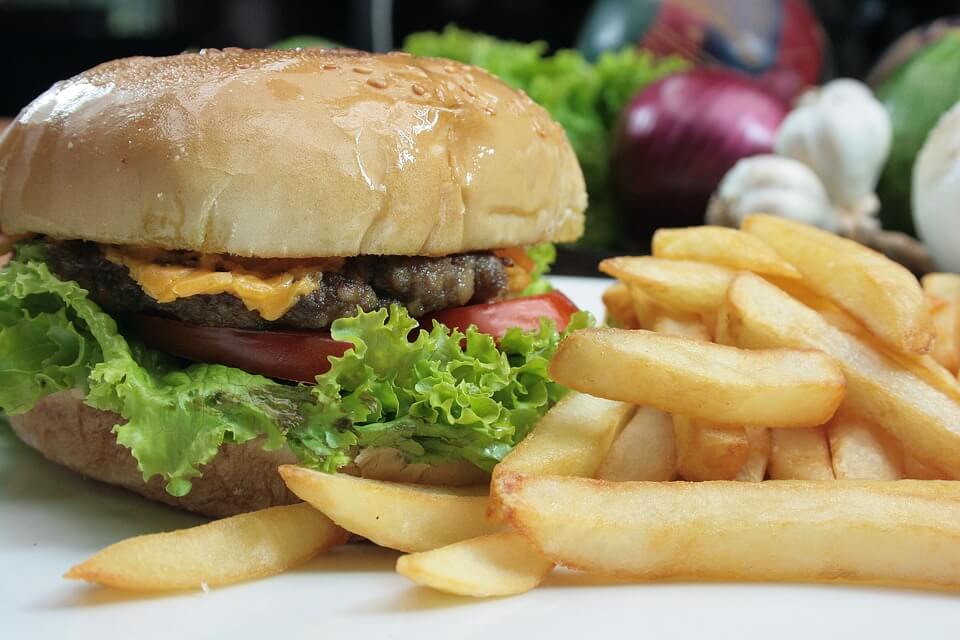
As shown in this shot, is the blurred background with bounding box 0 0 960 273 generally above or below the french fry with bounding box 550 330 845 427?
below

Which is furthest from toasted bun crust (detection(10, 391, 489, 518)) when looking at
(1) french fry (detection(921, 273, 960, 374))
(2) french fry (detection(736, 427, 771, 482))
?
(1) french fry (detection(921, 273, 960, 374))

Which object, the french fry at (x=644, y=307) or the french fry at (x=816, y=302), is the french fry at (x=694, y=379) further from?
the french fry at (x=644, y=307)

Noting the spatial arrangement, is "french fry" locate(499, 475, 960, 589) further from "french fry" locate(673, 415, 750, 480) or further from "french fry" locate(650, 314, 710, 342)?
"french fry" locate(650, 314, 710, 342)

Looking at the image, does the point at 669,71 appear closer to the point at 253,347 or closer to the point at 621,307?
the point at 621,307

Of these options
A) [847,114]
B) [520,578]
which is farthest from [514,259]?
[847,114]

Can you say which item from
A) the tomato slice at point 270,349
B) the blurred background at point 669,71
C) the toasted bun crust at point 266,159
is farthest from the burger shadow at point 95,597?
the blurred background at point 669,71

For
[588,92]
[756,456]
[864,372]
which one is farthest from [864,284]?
[588,92]
